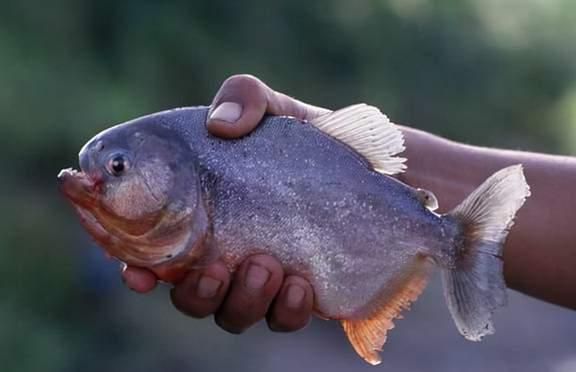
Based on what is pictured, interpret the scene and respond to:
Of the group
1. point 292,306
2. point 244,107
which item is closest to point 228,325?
point 292,306

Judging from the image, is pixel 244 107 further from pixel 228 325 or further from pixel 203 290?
pixel 228 325

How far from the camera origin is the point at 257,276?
3.56m

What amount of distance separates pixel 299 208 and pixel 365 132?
0.31 metres

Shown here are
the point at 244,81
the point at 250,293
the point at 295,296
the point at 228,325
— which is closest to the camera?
the point at 295,296

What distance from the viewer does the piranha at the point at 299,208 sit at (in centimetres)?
350

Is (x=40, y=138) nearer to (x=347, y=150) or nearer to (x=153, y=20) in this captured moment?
(x=153, y=20)

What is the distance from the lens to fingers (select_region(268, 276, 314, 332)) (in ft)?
11.7

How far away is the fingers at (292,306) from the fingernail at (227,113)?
51 cm

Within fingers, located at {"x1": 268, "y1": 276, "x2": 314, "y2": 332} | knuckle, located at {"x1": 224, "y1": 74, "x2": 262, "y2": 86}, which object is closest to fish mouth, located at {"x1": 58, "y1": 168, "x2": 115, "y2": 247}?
fingers, located at {"x1": 268, "y1": 276, "x2": 314, "y2": 332}

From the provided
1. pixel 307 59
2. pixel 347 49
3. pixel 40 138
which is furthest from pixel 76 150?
pixel 347 49

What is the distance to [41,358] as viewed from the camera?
9852 millimetres

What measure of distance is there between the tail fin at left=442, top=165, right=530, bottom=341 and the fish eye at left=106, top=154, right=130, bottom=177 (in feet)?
3.23

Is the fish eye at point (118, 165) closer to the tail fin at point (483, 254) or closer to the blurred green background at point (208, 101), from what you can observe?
the tail fin at point (483, 254)

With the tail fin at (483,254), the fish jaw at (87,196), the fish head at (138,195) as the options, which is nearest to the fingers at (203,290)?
the fish head at (138,195)
